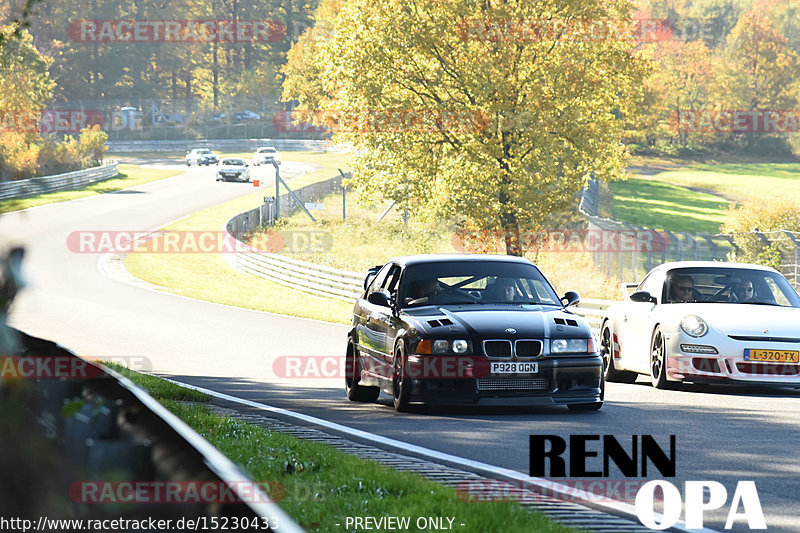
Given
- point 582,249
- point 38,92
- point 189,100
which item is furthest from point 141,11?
point 582,249

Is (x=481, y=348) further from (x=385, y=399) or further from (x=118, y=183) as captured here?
(x=118, y=183)

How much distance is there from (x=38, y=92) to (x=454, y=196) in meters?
47.5

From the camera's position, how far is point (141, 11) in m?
114

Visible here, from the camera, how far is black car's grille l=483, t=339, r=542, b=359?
414 inches

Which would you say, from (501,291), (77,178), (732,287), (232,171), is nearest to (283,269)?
(732,287)

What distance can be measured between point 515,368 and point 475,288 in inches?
76.2

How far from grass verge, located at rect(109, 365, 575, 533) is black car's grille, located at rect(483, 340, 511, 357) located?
8.47 feet

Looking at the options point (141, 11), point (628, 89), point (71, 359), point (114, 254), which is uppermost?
point (141, 11)

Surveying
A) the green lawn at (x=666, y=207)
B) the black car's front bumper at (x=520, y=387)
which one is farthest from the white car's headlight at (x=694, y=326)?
the green lawn at (x=666, y=207)

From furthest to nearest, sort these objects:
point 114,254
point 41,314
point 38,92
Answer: point 38,92, point 114,254, point 41,314

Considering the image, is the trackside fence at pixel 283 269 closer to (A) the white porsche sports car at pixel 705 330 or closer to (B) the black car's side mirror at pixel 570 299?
(A) the white porsche sports car at pixel 705 330

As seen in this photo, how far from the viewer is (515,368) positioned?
34.6ft

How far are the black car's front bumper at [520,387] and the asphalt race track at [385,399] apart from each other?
191mm

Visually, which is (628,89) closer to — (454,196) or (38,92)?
(454,196)
